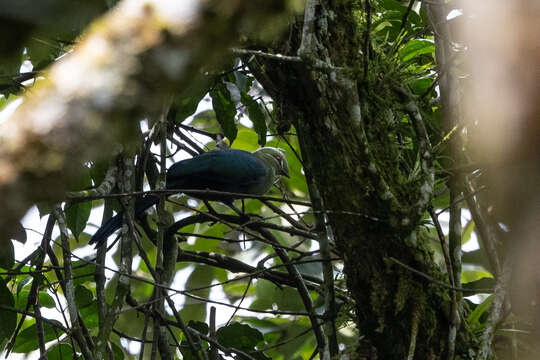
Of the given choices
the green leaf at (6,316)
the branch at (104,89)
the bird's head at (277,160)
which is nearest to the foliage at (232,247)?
the green leaf at (6,316)

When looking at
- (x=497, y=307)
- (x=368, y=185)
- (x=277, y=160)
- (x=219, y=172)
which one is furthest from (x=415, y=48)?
(x=277, y=160)

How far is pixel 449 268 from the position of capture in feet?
7.40

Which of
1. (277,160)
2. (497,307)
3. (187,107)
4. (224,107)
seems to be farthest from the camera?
(277,160)

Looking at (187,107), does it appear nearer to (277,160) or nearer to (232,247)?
(232,247)

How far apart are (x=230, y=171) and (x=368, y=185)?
2984 mm

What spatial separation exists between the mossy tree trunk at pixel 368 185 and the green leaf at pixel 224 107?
3.73 ft

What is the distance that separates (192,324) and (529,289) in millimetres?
2093

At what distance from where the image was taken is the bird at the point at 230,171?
485 cm

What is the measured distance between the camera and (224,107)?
3.58 m

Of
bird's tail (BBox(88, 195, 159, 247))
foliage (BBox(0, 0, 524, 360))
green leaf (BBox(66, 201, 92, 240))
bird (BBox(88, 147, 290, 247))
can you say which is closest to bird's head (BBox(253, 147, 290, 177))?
bird (BBox(88, 147, 290, 247))

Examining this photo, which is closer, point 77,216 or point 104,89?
point 104,89

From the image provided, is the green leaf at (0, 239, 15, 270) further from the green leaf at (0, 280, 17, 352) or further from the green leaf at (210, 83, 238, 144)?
the green leaf at (210, 83, 238, 144)

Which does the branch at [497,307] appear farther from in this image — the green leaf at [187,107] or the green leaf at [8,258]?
the green leaf at [8,258]

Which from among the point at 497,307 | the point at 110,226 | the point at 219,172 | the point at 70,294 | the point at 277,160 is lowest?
the point at 497,307
